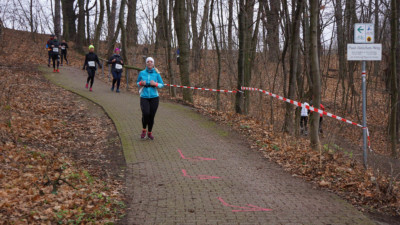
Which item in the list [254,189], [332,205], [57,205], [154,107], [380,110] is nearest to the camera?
[57,205]

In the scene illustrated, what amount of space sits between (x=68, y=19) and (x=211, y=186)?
33271 mm

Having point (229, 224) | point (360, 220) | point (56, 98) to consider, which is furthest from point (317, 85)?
point (56, 98)

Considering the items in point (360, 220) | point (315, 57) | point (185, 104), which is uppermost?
point (315, 57)

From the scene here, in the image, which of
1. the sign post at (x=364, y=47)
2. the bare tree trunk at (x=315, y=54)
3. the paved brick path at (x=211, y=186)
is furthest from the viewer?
the bare tree trunk at (x=315, y=54)

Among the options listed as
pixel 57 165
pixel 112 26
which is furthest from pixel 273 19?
pixel 112 26

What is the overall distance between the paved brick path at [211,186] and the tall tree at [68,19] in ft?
86.4

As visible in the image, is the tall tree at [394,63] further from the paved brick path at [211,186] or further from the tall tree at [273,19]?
the paved brick path at [211,186]

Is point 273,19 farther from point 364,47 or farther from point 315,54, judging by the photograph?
point 364,47

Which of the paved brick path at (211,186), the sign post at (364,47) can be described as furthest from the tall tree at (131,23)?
the sign post at (364,47)

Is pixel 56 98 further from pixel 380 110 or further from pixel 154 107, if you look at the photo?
pixel 380 110

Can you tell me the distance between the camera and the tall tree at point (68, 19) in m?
33.8

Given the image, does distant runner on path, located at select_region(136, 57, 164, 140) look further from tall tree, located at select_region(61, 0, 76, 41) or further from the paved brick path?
tall tree, located at select_region(61, 0, 76, 41)

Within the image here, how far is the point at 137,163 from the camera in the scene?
7.77m

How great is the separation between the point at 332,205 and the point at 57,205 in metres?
3.95
